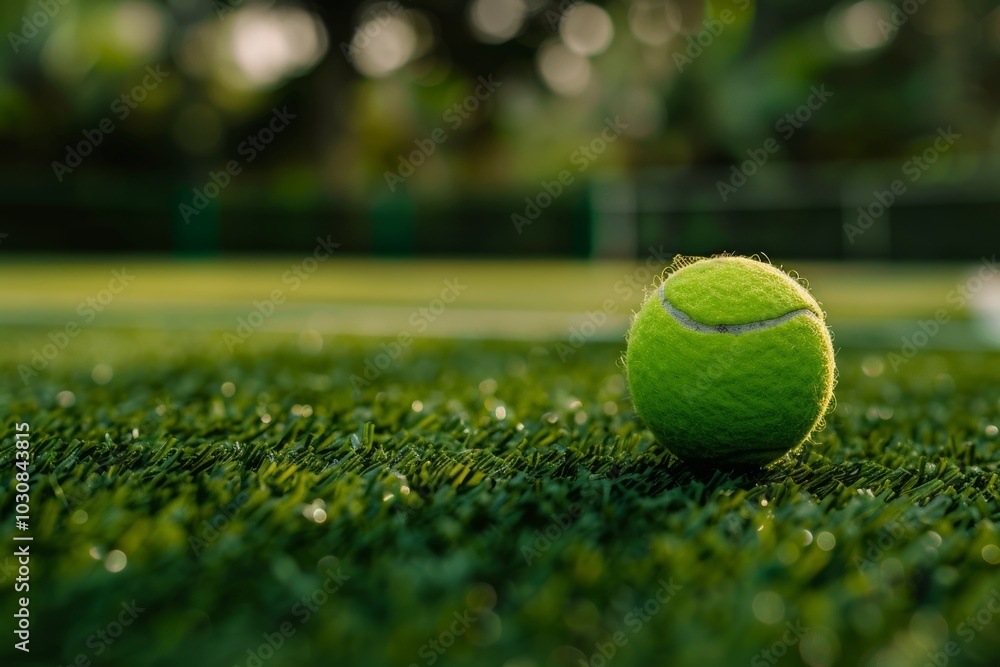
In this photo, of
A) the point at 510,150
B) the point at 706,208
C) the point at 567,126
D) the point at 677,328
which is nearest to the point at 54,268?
the point at 706,208

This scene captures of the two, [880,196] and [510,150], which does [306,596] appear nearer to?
[880,196]

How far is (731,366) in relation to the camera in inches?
86.3

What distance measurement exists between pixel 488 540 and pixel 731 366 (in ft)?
2.61

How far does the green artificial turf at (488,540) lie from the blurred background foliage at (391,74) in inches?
629

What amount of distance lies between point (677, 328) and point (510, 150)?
35.9 m

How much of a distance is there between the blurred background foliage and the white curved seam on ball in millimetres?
16177

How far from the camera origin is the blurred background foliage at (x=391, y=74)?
63.0 feet

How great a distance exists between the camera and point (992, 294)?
6664 millimetres

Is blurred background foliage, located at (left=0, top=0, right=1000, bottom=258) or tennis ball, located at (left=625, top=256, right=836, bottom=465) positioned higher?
tennis ball, located at (left=625, top=256, right=836, bottom=465)

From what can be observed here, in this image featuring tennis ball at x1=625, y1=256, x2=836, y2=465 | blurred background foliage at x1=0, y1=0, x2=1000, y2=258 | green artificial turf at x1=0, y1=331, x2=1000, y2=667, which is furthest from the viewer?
blurred background foliage at x1=0, y1=0, x2=1000, y2=258

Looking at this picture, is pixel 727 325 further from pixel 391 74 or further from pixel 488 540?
pixel 391 74

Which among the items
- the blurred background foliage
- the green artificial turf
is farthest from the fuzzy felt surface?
the blurred background foliage

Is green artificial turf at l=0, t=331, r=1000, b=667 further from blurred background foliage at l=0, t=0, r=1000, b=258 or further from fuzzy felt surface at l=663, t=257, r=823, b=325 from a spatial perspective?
blurred background foliage at l=0, t=0, r=1000, b=258

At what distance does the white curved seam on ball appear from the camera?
2248 millimetres
